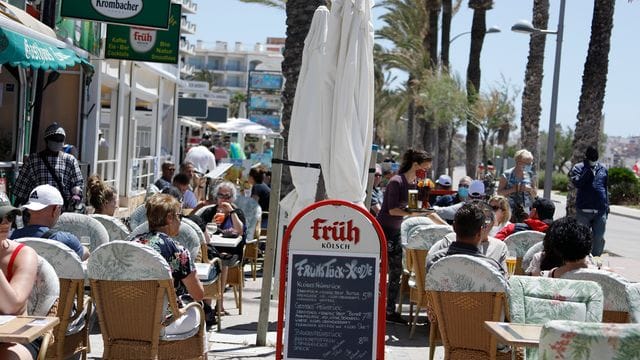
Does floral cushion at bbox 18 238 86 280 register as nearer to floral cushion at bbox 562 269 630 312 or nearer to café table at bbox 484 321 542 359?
café table at bbox 484 321 542 359

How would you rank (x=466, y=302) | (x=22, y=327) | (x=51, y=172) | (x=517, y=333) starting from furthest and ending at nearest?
(x=51, y=172) → (x=466, y=302) → (x=517, y=333) → (x=22, y=327)

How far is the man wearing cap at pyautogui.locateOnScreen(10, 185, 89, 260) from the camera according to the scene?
6.60 metres

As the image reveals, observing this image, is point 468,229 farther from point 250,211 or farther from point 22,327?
point 250,211

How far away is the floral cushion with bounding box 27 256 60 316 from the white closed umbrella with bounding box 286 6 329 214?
294 centimetres

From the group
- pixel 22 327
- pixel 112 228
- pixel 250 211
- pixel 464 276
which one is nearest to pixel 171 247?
pixel 22 327

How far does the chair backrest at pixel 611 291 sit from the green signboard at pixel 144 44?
11.9 m

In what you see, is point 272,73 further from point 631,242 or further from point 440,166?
point 631,242

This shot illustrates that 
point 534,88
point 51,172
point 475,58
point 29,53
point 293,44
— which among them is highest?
point 475,58

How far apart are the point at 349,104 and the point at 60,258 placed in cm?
267

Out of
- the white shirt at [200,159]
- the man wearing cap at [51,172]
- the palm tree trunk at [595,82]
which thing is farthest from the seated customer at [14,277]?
the white shirt at [200,159]

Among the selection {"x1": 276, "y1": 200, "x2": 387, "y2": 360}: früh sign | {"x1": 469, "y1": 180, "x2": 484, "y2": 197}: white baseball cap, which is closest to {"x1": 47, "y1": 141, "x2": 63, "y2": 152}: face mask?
{"x1": 469, "y1": 180, "x2": 484, "y2": 197}: white baseball cap

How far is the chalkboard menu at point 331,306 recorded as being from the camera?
6152 mm

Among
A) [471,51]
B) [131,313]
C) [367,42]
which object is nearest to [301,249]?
[131,313]

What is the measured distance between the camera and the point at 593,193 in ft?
47.0
